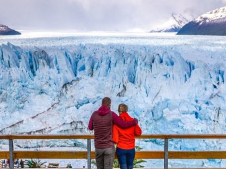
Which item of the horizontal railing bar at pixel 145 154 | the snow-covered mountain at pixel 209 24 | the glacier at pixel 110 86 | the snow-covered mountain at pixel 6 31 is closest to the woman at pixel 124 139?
the horizontal railing bar at pixel 145 154

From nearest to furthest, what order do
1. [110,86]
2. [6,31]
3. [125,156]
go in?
[125,156]
[110,86]
[6,31]

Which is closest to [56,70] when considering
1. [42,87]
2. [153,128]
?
[42,87]

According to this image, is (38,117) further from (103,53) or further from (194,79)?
(194,79)

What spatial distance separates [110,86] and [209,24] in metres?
8.68

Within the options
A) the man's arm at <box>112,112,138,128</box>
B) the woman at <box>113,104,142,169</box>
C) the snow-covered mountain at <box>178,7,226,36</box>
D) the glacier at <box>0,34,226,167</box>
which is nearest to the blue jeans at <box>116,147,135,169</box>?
the woman at <box>113,104,142,169</box>

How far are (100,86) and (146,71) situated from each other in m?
1.65

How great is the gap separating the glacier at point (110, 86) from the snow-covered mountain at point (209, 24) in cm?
499

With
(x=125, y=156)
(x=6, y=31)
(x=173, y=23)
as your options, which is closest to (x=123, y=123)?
(x=125, y=156)

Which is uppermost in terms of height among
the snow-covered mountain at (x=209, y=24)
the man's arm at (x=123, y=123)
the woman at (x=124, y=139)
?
the snow-covered mountain at (x=209, y=24)

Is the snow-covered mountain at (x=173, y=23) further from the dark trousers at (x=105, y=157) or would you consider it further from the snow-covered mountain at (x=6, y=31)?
the dark trousers at (x=105, y=157)

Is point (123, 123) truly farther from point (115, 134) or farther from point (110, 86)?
point (110, 86)

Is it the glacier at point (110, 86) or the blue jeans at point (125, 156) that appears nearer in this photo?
the blue jeans at point (125, 156)

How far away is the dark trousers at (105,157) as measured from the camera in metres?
2.64

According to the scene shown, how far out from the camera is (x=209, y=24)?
18.1 metres
